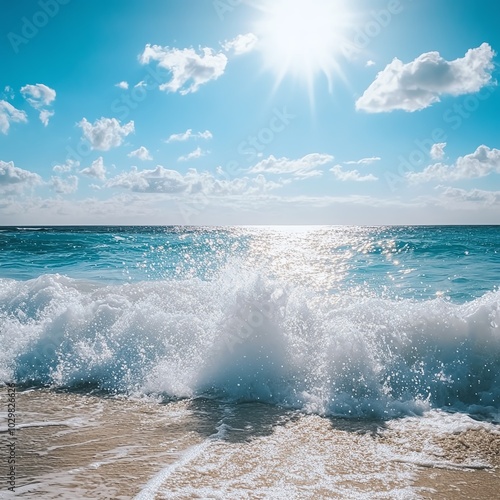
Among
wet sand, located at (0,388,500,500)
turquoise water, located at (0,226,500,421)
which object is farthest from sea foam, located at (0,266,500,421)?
wet sand, located at (0,388,500,500)

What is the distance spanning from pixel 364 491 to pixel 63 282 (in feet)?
42.6

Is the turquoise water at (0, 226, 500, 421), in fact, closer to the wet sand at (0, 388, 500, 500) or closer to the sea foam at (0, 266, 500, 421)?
the sea foam at (0, 266, 500, 421)

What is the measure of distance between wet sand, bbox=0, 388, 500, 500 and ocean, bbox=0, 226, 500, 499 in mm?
20

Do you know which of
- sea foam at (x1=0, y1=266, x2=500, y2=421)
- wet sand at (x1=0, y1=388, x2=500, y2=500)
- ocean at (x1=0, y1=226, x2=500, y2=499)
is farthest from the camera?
sea foam at (x1=0, y1=266, x2=500, y2=421)

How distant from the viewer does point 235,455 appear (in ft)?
14.4

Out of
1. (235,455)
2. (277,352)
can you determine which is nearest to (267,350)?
(277,352)

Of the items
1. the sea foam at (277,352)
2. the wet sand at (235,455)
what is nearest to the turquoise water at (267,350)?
the sea foam at (277,352)

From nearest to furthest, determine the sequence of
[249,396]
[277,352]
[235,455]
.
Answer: [235,455], [249,396], [277,352]

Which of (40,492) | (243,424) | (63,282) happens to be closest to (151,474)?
(40,492)

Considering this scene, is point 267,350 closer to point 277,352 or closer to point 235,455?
point 277,352

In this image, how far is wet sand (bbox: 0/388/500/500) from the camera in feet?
12.4

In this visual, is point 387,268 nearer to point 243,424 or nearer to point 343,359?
point 343,359

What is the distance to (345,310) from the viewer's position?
344 inches

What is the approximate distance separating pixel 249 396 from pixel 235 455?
1.91 metres
